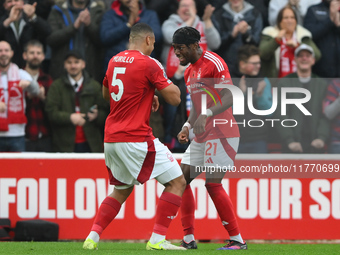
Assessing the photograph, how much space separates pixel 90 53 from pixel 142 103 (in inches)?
148

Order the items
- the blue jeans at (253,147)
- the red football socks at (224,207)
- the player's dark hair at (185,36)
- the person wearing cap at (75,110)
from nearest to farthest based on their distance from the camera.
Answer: the player's dark hair at (185,36), the red football socks at (224,207), the blue jeans at (253,147), the person wearing cap at (75,110)

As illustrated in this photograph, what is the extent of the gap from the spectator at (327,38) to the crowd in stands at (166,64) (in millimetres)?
15

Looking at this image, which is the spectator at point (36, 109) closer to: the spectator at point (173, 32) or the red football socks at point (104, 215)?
the spectator at point (173, 32)

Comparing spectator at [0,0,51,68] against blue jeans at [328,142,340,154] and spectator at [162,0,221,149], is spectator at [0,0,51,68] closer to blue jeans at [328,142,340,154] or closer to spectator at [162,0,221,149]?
spectator at [162,0,221,149]

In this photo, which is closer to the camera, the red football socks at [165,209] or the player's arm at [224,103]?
the red football socks at [165,209]

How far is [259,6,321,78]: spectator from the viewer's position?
9.74 meters

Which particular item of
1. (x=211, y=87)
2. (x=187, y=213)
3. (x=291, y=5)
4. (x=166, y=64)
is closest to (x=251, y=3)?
(x=291, y=5)

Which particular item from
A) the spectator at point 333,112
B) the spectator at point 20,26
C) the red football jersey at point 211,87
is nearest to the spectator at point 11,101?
the spectator at point 20,26

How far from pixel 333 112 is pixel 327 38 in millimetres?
1348

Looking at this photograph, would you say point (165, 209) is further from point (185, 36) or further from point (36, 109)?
point (36, 109)

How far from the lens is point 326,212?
8.63m

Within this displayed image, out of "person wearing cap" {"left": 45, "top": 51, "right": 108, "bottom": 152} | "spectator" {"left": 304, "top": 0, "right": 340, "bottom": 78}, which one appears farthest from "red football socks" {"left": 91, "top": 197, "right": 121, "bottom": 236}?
"spectator" {"left": 304, "top": 0, "right": 340, "bottom": 78}

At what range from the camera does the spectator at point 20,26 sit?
9.44m

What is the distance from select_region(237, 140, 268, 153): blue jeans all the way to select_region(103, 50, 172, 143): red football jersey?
10.2ft
